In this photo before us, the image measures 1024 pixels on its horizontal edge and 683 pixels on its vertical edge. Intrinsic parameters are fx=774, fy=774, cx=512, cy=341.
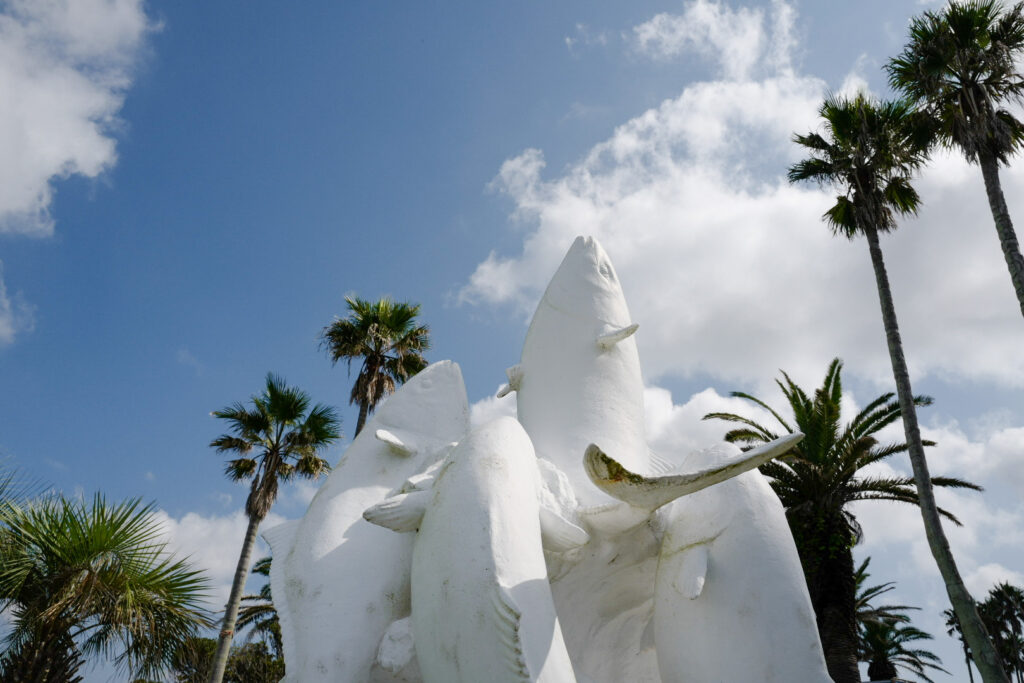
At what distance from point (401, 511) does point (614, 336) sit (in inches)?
90.4

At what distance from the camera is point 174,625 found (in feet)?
29.1

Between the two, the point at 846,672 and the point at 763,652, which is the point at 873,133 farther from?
the point at 763,652

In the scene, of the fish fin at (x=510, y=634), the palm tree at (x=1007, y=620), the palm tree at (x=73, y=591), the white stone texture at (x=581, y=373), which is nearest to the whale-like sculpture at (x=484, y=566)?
the fish fin at (x=510, y=634)

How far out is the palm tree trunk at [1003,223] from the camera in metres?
12.6

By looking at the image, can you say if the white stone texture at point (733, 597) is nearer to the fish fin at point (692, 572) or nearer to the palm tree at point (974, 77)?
the fish fin at point (692, 572)

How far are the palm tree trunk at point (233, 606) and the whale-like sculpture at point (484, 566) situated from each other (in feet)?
43.8

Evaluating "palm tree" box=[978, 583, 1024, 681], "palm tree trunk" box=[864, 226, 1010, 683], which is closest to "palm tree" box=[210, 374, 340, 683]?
"palm tree trunk" box=[864, 226, 1010, 683]

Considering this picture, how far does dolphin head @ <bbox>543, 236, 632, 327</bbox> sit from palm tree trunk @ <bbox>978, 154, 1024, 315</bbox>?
952cm

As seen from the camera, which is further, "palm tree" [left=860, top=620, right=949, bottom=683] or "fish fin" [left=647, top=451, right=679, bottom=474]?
"palm tree" [left=860, top=620, right=949, bottom=683]

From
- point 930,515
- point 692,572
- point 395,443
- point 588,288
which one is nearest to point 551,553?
point 692,572

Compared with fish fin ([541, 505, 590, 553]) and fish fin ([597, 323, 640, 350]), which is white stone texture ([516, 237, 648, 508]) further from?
fish fin ([541, 505, 590, 553])

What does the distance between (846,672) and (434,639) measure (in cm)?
1420

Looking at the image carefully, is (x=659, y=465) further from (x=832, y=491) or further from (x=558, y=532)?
(x=832, y=491)

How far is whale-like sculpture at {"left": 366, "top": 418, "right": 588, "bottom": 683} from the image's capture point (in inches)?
149
